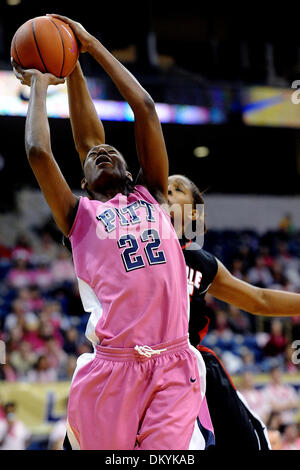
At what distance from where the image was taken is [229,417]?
326 cm

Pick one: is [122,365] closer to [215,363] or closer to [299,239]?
[215,363]

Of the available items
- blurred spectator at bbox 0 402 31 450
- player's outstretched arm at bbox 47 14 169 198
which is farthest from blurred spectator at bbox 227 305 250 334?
player's outstretched arm at bbox 47 14 169 198

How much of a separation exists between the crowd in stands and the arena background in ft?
0.09

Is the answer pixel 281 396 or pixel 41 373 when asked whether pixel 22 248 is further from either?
pixel 281 396

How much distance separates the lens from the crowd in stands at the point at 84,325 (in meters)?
8.74

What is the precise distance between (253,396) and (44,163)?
22.4 feet

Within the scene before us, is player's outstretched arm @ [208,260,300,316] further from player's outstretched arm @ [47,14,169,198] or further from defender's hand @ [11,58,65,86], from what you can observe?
defender's hand @ [11,58,65,86]

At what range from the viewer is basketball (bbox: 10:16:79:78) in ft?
9.52

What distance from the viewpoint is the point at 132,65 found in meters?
12.3

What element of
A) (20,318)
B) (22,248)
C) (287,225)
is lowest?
(20,318)

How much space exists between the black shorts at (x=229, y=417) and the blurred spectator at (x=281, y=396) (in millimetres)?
5722

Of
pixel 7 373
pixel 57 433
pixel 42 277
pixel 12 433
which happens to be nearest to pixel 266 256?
pixel 42 277

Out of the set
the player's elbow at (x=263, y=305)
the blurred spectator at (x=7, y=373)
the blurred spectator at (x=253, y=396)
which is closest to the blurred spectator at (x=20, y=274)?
the blurred spectator at (x=7, y=373)

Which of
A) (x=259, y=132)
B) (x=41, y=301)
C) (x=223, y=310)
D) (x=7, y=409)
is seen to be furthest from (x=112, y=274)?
(x=259, y=132)
